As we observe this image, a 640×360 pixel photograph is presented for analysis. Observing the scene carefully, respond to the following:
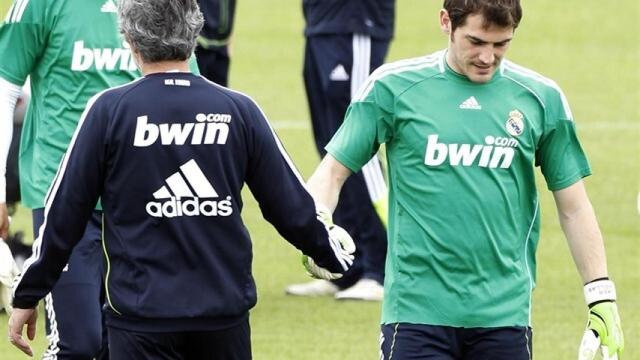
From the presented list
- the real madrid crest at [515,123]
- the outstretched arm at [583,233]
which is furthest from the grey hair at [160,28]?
the outstretched arm at [583,233]

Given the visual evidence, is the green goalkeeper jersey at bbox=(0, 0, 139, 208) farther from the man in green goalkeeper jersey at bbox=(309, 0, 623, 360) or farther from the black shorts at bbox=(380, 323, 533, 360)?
the black shorts at bbox=(380, 323, 533, 360)

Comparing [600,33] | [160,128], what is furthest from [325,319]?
[600,33]

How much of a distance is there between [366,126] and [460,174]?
39 cm

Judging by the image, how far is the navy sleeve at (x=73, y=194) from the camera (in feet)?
18.6

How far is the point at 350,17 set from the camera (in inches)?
439

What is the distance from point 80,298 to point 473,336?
1868 millimetres

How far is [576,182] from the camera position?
21.0 feet

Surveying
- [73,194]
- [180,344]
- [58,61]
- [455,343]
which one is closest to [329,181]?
[455,343]

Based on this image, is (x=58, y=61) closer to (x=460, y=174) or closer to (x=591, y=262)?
(x=460, y=174)

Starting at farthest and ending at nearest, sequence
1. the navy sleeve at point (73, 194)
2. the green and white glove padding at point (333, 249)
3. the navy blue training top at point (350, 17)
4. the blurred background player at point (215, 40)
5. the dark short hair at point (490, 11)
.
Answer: the blurred background player at point (215, 40) < the navy blue training top at point (350, 17) < the dark short hair at point (490, 11) < the green and white glove padding at point (333, 249) < the navy sleeve at point (73, 194)

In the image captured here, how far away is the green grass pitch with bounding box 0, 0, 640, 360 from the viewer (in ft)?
33.5

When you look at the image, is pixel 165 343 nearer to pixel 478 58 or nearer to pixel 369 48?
pixel 478 58

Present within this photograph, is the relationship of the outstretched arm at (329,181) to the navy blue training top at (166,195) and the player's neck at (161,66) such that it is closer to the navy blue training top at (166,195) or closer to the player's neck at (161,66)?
the navy blue training top at (166,195)

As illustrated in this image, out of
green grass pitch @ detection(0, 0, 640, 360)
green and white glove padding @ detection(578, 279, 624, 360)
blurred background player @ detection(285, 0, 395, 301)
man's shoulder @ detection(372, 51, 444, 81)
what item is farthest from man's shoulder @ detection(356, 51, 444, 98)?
blurred background player @ detection(285, 0, 395, 301)
